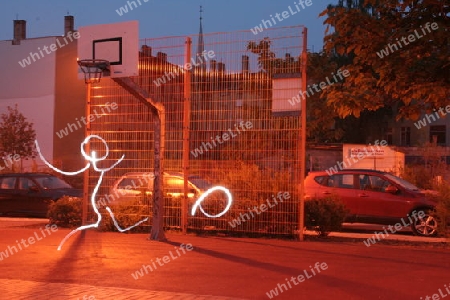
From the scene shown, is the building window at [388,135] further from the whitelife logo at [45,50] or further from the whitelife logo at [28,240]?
the whitelife logo at [28,240]

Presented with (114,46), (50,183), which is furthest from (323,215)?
(50,183)

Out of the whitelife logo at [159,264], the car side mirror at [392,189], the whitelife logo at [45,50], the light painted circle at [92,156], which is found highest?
the whitelife logo at [45,50]

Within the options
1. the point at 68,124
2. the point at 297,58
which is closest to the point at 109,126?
the point at 297,58

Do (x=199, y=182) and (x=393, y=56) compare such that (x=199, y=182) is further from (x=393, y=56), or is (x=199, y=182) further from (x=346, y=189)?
(x=393, y=56)

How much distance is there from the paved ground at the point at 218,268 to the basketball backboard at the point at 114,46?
3478mm

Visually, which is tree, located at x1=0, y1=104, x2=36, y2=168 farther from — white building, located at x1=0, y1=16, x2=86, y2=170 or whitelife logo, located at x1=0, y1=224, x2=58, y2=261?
whitelife logo, located at x1=0, y1=224, x2=58, y2=261

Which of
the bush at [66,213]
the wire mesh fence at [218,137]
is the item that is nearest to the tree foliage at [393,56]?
the wire mesh fence at [218,137]

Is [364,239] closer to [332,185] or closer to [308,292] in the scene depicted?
[332,185]

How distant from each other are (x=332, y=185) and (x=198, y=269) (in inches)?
312

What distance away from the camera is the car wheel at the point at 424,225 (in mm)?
14591

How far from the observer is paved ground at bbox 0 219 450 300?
26.0 ft

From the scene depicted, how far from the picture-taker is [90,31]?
12.4 m

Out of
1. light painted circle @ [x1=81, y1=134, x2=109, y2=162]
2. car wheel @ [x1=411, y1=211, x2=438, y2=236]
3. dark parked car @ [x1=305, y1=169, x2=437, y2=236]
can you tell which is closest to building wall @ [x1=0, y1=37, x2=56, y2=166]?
light painted circle @ [x1=81, y1=134, x2=109, y2=162]

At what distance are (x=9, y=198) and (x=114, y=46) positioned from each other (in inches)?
365
